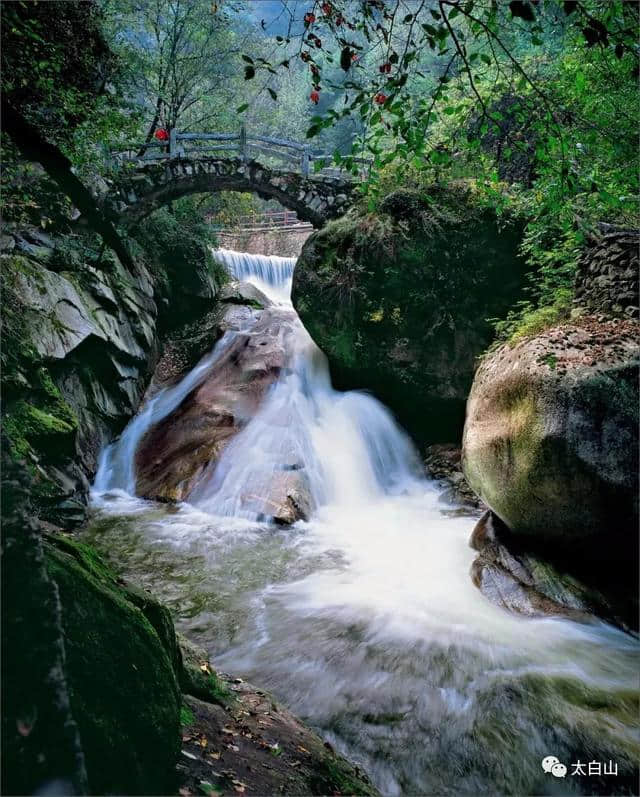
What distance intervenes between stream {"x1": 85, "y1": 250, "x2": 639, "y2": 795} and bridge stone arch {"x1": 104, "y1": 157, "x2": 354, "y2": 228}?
19.4ft

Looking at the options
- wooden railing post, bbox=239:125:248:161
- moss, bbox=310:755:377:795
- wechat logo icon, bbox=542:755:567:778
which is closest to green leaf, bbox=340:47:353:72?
moss, bbox=310:755:377:795

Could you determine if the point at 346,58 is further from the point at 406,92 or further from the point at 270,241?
the point at 270,241

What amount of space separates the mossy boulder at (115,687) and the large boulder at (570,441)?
11.2 ft

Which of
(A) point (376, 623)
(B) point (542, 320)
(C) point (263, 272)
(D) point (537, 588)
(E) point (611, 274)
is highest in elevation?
(C) point (263, 272)

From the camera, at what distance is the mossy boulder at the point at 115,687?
1.51 m

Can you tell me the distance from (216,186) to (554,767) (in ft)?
41.4

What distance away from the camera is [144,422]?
31.5ft

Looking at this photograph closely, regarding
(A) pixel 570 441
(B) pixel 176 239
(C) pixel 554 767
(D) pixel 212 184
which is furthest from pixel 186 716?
(B) pixel 176 239

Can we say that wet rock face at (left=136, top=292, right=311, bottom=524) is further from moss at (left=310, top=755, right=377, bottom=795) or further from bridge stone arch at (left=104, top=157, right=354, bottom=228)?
moss at (left=310, top=755, right=377, bottom=795)

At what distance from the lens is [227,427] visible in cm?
895

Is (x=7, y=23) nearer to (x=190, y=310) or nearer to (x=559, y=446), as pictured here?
(x=559, y=446)

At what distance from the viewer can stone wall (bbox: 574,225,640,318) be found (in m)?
4.63

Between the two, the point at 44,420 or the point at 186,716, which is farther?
the point at 44,420

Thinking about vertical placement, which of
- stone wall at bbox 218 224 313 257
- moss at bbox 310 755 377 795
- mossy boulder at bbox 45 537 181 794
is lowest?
moss at bbox 310 755 377 795
